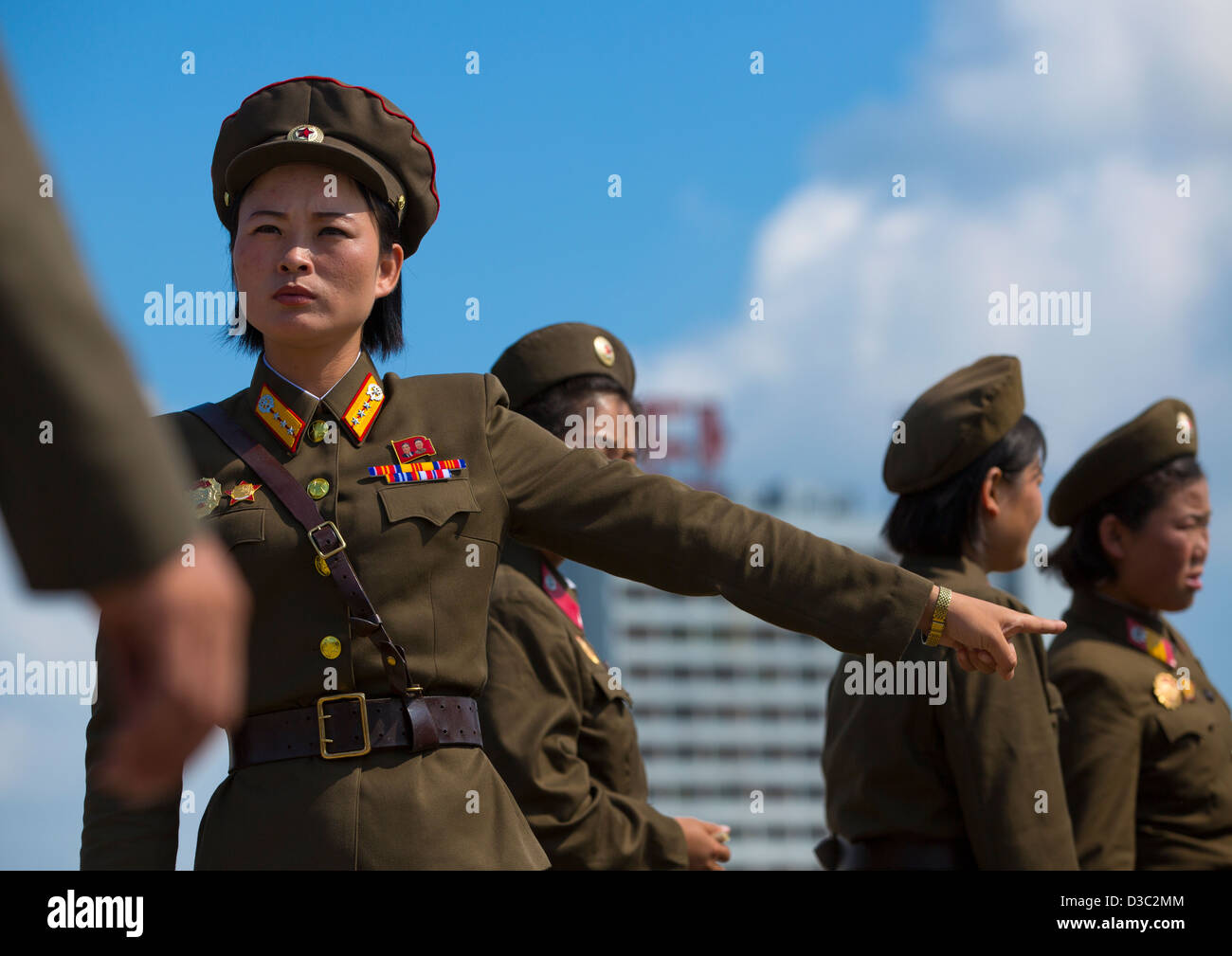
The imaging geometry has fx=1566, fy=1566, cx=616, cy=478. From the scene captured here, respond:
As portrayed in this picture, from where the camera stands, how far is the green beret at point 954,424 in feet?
15.4

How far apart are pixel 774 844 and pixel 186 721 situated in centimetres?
12412

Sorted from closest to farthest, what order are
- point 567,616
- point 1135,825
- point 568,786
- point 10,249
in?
point 10,249
point 568,786
point 567,616
point 1135,825

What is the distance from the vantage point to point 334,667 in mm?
2738

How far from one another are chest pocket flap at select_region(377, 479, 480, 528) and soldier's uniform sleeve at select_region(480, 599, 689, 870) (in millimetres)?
1261

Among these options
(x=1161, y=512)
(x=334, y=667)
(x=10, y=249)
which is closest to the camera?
(x=10, y=249)

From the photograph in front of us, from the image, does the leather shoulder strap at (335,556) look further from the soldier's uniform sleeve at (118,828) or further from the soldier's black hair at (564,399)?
the soldier's black hair at (564,399)

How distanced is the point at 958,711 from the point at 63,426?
3492 mm

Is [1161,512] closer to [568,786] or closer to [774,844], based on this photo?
[568,786]

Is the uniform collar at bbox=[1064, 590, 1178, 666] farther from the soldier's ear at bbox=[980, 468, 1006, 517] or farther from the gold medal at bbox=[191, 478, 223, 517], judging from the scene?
the gold medal at bbox=[191, 478, 223, 517]

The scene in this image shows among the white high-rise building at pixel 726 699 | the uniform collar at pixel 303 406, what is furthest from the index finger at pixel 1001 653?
the white high-rise building at pixel 726 699

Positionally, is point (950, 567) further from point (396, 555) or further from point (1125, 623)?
point (396, 555)

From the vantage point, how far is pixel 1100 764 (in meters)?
4.77

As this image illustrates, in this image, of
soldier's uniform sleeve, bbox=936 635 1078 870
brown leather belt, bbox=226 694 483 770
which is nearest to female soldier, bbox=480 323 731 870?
soldier's uniform sleeve, bbox=936 635 1078 870
